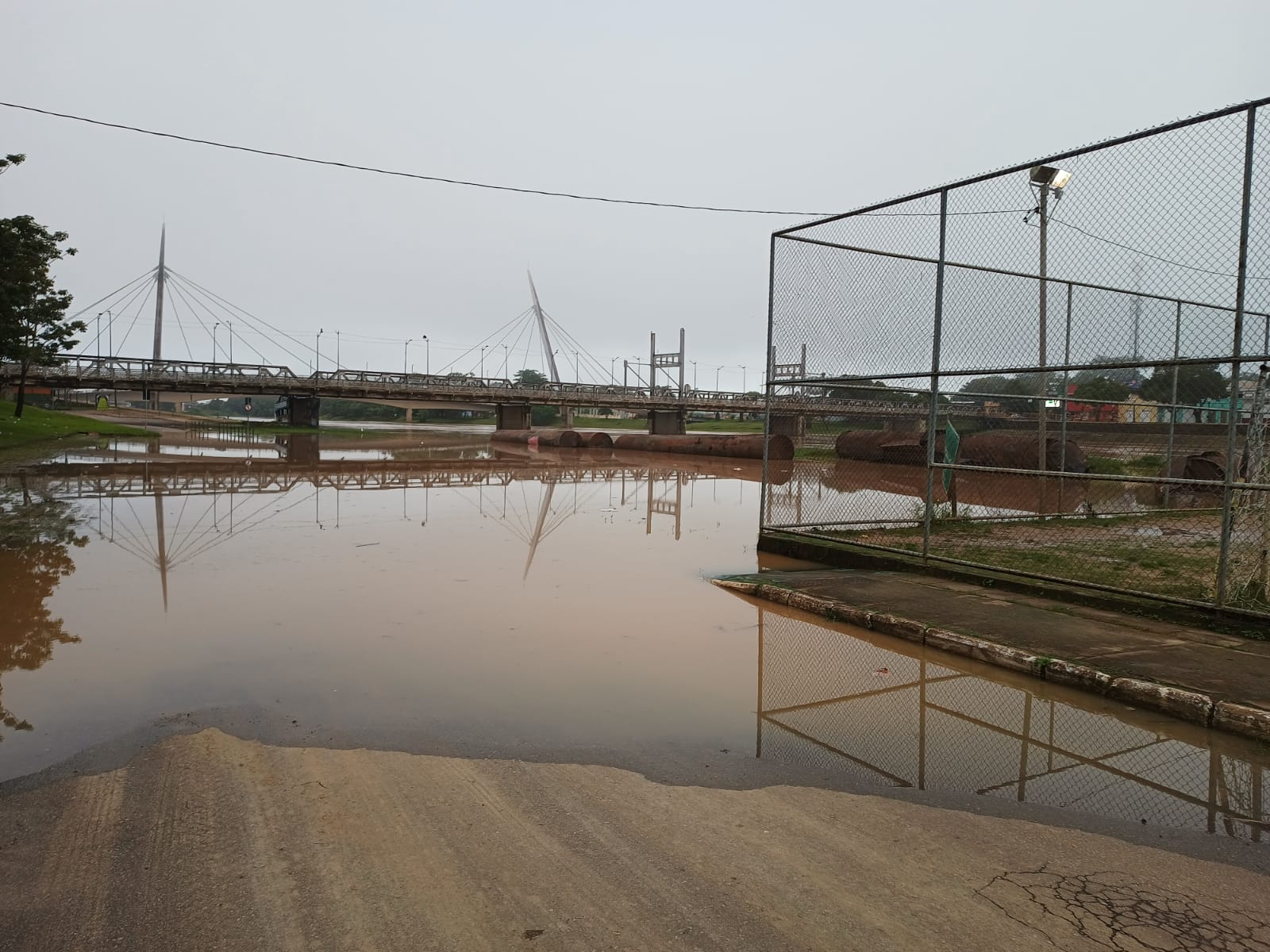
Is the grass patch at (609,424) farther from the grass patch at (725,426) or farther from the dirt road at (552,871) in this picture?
the dirt road at (552,871)

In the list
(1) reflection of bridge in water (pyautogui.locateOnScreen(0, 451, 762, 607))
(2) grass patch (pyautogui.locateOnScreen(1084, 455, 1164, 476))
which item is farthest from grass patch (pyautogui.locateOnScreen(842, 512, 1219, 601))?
(2) grass patch (pyautogui.locateOnScreen(1084, 455, 1164, 476))

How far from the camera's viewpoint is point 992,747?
4793mm

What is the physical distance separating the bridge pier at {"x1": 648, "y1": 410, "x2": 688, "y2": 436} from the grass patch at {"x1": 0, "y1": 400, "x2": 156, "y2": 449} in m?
32.8

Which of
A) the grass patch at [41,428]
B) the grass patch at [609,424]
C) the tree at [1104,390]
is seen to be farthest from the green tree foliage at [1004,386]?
the grass patch at [609,424]

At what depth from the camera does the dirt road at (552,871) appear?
2.87m

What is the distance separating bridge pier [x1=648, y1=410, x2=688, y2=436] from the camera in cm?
6431

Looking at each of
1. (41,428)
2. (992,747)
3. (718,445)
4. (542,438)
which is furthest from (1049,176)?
(41,428)

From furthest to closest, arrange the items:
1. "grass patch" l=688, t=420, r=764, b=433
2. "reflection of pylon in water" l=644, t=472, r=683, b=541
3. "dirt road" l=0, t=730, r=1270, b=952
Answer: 1. "grass patch" l=688, t=420, r=764, b=433
2. "reflection of pylon in water" l=644, t=472, r=683, b=541
3. "dirt road" l=0, t=730, r=1270, b=952

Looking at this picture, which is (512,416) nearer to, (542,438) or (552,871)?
(542,438)

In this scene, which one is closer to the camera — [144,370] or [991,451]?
[991,451]

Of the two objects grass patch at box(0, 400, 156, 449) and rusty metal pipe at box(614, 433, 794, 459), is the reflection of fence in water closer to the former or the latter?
rusty metal pipe at box(614, 433, 794, 459)

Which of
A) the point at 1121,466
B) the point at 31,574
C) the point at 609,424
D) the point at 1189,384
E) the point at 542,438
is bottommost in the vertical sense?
the point at 31,574

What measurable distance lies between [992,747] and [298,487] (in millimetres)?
17972

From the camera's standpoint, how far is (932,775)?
14.4ft
